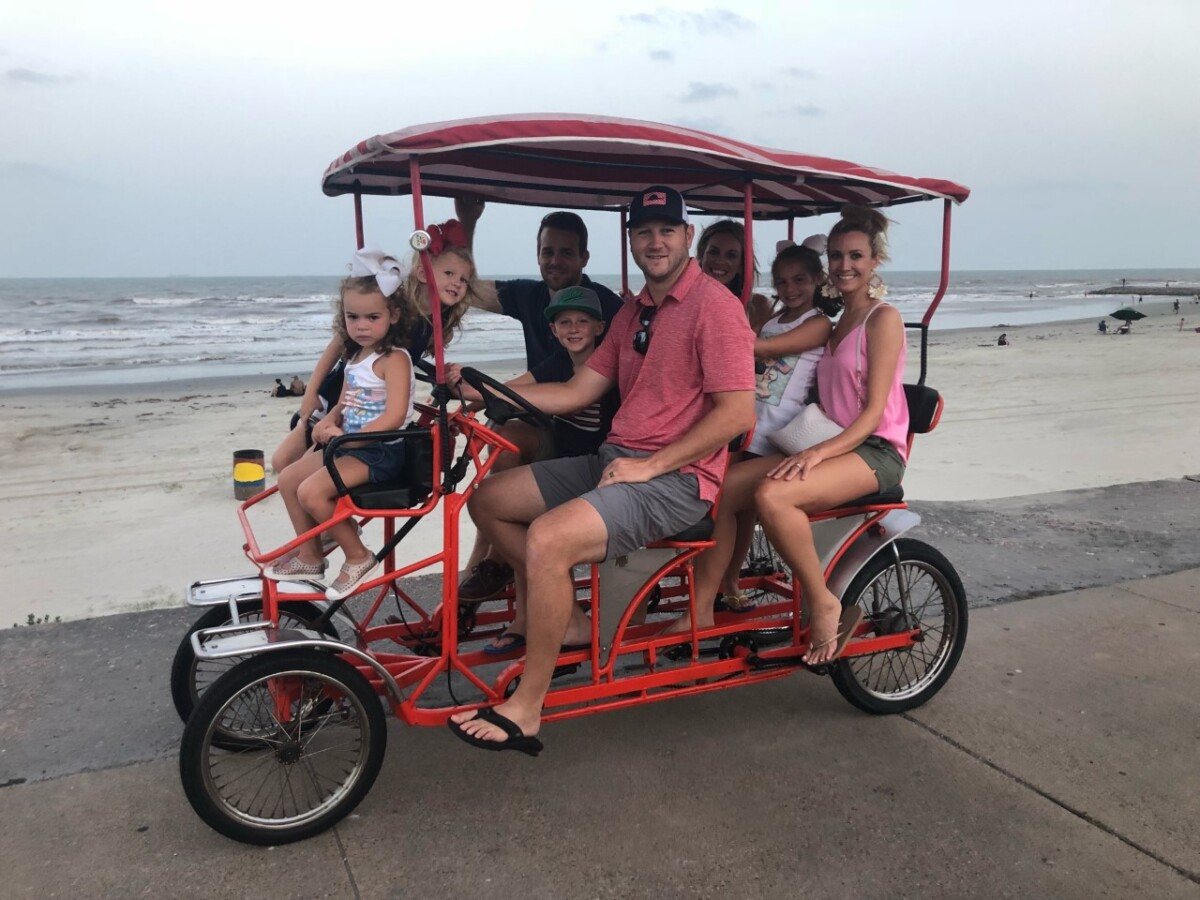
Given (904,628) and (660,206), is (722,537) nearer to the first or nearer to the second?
(904,628)

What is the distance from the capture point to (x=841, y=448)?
11.1ft

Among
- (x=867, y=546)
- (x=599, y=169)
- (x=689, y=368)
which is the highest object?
(x=599, y=169)

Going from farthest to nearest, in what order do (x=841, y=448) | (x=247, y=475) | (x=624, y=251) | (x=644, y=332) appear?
(x=247, y=475) → (x=624, y=251) → (x=841, y=448) → (x=644, y=332)

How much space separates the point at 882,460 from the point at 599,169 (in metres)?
1.61

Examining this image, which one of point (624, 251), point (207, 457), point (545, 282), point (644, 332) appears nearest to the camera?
point (644, 332)

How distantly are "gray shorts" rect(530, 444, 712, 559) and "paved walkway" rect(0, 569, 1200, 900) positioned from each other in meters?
0.86

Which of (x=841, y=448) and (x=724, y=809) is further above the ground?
(x=841, y=448)

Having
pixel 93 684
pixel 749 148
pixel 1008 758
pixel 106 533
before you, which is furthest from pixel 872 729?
pixel 106 533

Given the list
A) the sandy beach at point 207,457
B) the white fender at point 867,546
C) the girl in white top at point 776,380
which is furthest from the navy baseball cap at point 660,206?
the sandy beach at point 207,457

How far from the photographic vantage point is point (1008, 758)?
332 cm

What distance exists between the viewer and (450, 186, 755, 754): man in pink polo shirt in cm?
294

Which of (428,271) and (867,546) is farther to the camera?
(867,546)

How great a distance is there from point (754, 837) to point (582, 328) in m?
1.90

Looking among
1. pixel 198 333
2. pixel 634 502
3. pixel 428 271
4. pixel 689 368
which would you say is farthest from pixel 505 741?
pixel 198 333
